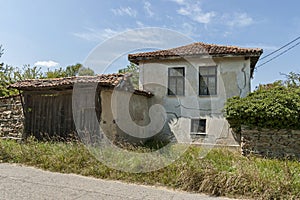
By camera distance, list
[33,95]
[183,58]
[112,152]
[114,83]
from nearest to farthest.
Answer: [112,152] → [114,83] → [33,95] → [183,58]

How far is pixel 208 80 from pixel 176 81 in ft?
5.25

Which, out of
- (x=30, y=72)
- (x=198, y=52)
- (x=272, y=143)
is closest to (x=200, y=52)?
(x=198, y=52)

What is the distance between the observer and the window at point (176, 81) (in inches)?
500

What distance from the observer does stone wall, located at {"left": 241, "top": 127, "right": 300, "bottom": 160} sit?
9.21 m

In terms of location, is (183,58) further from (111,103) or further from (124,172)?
(124,172)

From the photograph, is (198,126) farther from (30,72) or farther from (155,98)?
(30,72)

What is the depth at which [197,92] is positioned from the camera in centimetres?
1234

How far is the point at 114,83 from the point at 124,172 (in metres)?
3.61

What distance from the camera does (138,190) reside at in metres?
5.30

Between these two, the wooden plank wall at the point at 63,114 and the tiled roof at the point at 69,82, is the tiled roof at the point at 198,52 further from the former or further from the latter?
the wooden plank wall at the point at 63,114

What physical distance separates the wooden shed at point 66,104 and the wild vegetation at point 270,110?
4.56 m

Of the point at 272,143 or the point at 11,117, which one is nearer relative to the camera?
the point at 272,143

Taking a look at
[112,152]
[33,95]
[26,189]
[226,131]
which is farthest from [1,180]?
[226,131]

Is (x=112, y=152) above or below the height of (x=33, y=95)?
below
